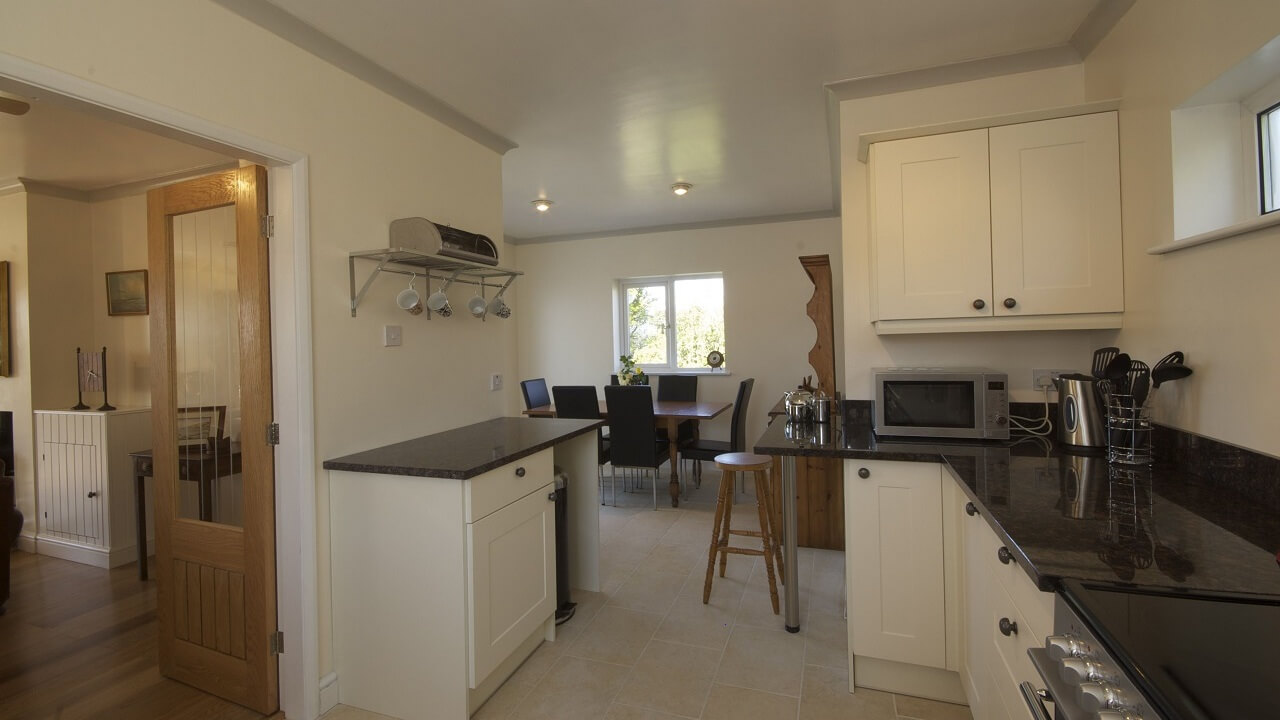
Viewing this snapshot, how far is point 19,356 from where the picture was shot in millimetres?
3623

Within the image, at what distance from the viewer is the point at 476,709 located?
2004 mm

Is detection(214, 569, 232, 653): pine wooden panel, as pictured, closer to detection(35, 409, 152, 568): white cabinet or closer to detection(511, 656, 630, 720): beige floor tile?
detection(511, 656, 630, 720): beige floor tile

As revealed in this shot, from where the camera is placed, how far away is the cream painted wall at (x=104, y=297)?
146 inches

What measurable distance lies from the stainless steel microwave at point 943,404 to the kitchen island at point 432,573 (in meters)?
1.39

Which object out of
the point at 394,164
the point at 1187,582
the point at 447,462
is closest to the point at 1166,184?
the point at 1187,582

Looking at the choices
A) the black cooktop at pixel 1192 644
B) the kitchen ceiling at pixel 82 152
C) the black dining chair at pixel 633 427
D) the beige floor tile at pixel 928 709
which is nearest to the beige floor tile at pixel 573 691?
the beige floor tile at pixel 928 709

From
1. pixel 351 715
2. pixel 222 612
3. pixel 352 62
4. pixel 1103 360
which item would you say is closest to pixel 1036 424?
pixel 1103 360

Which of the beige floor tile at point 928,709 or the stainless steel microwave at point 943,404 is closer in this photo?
the beige floor tile at point 928,709

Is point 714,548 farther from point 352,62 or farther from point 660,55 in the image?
point 352,62

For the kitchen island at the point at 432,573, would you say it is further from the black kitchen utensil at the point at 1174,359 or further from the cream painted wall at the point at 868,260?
the black kitchen utensil at the point at 1174,359

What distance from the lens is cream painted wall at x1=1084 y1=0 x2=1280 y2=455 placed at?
1.38 m

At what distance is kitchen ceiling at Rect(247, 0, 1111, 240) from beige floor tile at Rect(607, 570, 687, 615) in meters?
2.47

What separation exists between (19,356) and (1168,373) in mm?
5827

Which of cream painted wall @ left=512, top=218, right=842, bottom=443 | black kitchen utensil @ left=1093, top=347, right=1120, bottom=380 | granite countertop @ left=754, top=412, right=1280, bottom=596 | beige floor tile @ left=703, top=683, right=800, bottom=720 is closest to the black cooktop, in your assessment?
granite countertop @ left=754, top=412, right=1280, bottom=596
